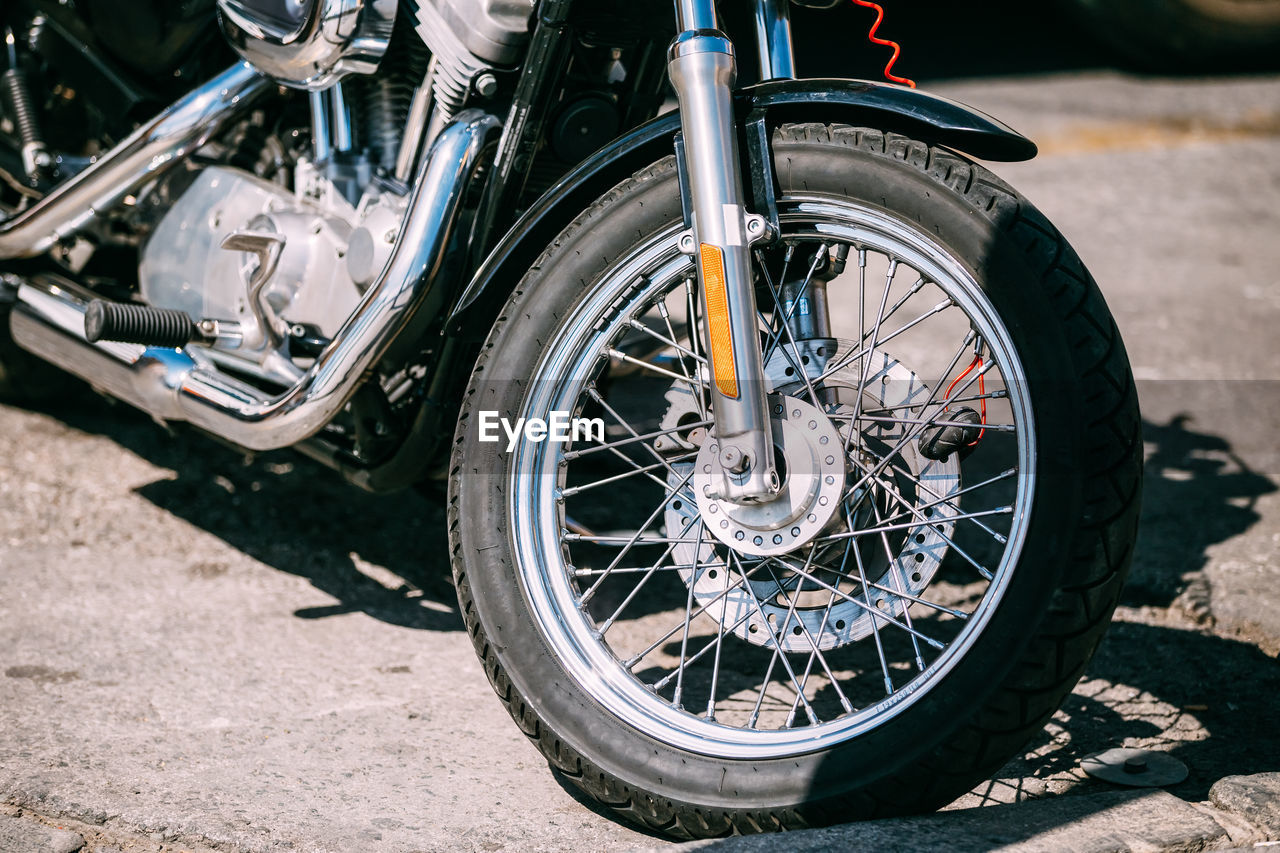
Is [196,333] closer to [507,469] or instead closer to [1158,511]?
[507,469]

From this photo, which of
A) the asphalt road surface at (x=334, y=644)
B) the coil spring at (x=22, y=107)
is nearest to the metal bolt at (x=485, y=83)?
the asphalt road surface at (x=334, y=644)

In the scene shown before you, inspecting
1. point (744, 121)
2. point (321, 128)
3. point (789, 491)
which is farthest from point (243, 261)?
point (789, 491)

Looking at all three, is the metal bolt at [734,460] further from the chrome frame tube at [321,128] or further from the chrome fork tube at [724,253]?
the chrome frame tube at [321,128]

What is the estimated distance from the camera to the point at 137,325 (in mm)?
2309

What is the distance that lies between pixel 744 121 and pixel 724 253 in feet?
0.72

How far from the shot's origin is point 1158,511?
2.80 meters

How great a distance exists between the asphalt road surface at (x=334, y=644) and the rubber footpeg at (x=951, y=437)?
1.73ft

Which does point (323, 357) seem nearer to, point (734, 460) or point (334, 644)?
point (334, 644)

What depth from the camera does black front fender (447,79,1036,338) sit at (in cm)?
160

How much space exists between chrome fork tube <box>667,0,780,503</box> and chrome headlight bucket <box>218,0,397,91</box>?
2.31 ft

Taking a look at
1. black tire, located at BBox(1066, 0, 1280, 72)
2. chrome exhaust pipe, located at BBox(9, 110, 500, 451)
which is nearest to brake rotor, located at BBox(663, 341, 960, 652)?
chrome exhaust pipe, located at BBox(9, 110, 500, 451)

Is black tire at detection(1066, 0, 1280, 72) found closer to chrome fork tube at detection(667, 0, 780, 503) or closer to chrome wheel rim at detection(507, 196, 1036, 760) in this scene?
chrome wheel rim at detection(507, 196, 1036, 760)

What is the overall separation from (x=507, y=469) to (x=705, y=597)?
38cm

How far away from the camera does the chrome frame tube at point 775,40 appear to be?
1800 mm
